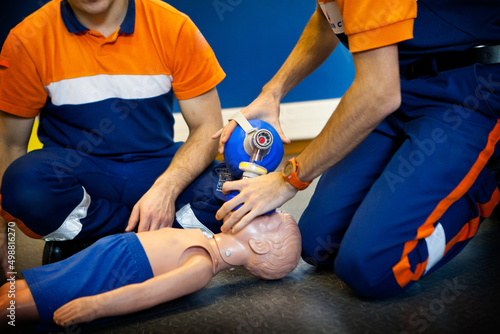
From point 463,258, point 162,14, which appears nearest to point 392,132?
point 463,258

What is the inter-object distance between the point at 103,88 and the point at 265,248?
0.82 m

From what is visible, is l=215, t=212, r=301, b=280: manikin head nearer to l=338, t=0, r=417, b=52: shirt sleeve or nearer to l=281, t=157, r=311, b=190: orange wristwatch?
l=281, t=157, r=311, b=190: orange wristwatch

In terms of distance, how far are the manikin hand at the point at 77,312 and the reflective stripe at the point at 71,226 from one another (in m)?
0.54

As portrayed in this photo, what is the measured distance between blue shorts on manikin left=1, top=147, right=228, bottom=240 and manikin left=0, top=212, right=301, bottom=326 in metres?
0.36

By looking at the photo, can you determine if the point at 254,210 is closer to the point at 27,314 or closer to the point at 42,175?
the point at 27,314

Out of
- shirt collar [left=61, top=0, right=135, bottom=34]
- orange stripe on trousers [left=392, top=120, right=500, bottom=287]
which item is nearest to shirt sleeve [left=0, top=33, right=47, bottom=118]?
shirt collar [left=61, top=0, right=135, bottom=34]

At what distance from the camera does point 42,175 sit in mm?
1547

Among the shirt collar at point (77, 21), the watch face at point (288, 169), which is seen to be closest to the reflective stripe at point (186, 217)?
the watch face at point (288, 169)

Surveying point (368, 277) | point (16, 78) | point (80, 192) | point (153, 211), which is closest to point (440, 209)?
point (368, 277)

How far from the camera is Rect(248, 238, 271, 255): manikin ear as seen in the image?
1.33 meters

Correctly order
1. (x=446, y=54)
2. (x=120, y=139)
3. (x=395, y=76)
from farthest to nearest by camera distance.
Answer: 1. (x=120, y=139)
2. (x=446, y=54)
3. (x=395, y=76)

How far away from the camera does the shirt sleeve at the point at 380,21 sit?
109 cm

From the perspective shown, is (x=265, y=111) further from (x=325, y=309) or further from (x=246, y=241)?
(x=325, y=309)

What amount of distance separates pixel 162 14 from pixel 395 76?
3.10ft
